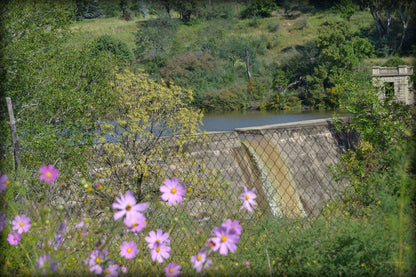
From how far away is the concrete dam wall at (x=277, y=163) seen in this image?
25.4ft

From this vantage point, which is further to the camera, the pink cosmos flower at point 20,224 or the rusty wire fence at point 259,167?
the rusty wire fence at point 259,167

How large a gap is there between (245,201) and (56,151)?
4941 mm

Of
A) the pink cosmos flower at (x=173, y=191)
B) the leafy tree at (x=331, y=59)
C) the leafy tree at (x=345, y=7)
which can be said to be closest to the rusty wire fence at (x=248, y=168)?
the pink cosmos flower at (x=173, y=191)

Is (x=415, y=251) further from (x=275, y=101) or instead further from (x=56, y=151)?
(x=275, y=101)

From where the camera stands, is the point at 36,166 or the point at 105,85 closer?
the point at 36,166

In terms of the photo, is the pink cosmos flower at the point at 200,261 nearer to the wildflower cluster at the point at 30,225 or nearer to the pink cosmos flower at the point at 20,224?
the wildflower cluster at the point at 30,225

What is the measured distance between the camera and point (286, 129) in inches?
333

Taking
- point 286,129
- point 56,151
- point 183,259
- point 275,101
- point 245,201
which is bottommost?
point 275,101

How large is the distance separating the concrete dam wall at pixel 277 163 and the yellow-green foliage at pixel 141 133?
16.4 inches

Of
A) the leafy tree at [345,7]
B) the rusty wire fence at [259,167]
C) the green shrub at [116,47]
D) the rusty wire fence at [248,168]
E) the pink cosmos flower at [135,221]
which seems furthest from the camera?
the leafy tree at [345,7]

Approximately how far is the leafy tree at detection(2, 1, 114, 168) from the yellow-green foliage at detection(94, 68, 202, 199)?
332 millimetres

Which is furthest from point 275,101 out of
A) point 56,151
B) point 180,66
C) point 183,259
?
point 183,259

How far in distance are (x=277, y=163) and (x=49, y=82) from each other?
13.5 feet

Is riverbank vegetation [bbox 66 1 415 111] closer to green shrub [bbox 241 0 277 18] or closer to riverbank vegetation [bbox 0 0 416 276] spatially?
green shrub [bbox 241 0 277 18]
